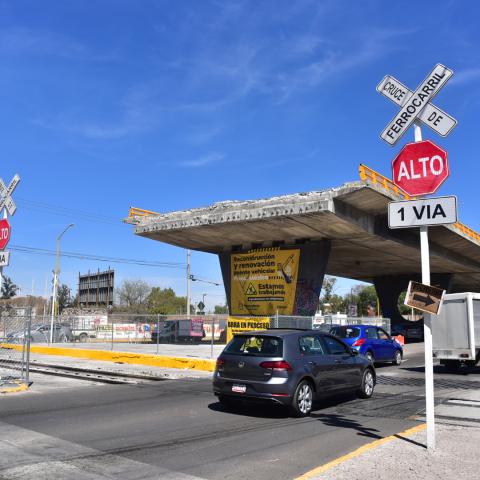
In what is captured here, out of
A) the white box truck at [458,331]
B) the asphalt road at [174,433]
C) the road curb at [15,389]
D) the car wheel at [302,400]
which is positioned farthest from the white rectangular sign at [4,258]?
the white box truck at [458,331]

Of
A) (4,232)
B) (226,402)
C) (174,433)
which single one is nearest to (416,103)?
(174,433)

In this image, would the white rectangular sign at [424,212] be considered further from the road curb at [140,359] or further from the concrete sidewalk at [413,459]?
the road curb at [140,359]

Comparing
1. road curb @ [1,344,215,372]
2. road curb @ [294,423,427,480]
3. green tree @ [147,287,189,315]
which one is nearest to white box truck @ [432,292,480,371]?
road curb @ [1,344,215,372]

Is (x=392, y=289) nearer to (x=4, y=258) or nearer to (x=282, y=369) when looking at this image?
(x=4, y=258)

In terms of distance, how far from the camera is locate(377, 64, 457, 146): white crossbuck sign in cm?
695

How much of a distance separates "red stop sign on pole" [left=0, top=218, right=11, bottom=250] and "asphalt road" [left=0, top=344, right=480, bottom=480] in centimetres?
385

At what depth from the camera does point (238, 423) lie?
884 centimetres

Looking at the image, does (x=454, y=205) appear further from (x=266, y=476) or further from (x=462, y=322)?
(x=462, y=322)

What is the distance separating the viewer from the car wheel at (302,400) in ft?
30.4

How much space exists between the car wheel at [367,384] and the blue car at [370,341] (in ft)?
21.2

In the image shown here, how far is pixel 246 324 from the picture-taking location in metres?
25.6

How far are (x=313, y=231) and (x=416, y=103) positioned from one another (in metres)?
22.0

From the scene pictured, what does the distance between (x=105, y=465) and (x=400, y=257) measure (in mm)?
35256

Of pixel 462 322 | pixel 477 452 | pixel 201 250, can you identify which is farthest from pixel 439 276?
pixel 477 452
